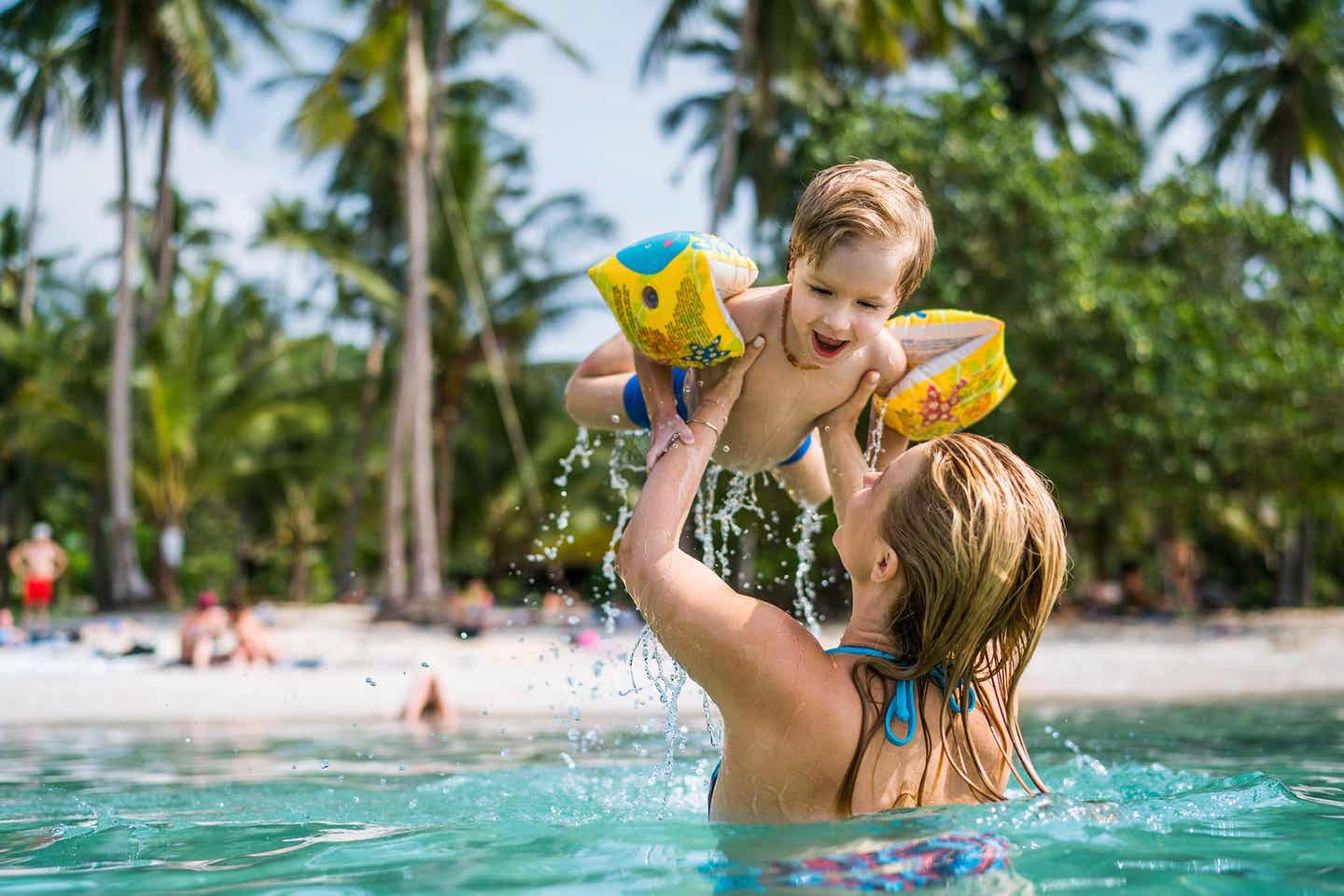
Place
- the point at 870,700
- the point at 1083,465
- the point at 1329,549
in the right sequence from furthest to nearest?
the point at 1329,549 < the point at 1083,465 < the point at 870,700

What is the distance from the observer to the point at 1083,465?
20484 millimetres

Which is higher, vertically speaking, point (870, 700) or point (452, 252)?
point (452, 252)

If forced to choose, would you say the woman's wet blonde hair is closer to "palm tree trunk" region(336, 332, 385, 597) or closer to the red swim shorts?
the red swim shorts

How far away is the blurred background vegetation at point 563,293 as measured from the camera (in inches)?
806

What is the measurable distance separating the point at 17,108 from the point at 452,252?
11650 mm

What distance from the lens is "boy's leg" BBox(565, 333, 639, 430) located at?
4.27 metres

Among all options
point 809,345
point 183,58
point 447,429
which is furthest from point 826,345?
point 447,429

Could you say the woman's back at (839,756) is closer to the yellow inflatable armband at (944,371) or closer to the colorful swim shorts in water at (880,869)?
the colorful swim shorts in water at (880,869)

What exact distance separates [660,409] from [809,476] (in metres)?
1.25

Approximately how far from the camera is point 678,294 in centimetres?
368

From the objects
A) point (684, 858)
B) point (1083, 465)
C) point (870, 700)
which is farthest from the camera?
point (1083, 465)

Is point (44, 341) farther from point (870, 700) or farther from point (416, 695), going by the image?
point (870, 700)

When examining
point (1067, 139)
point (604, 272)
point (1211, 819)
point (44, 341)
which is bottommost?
point (1211, 819)

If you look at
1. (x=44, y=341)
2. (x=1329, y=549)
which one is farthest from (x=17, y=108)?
(x=1329, y=549)
